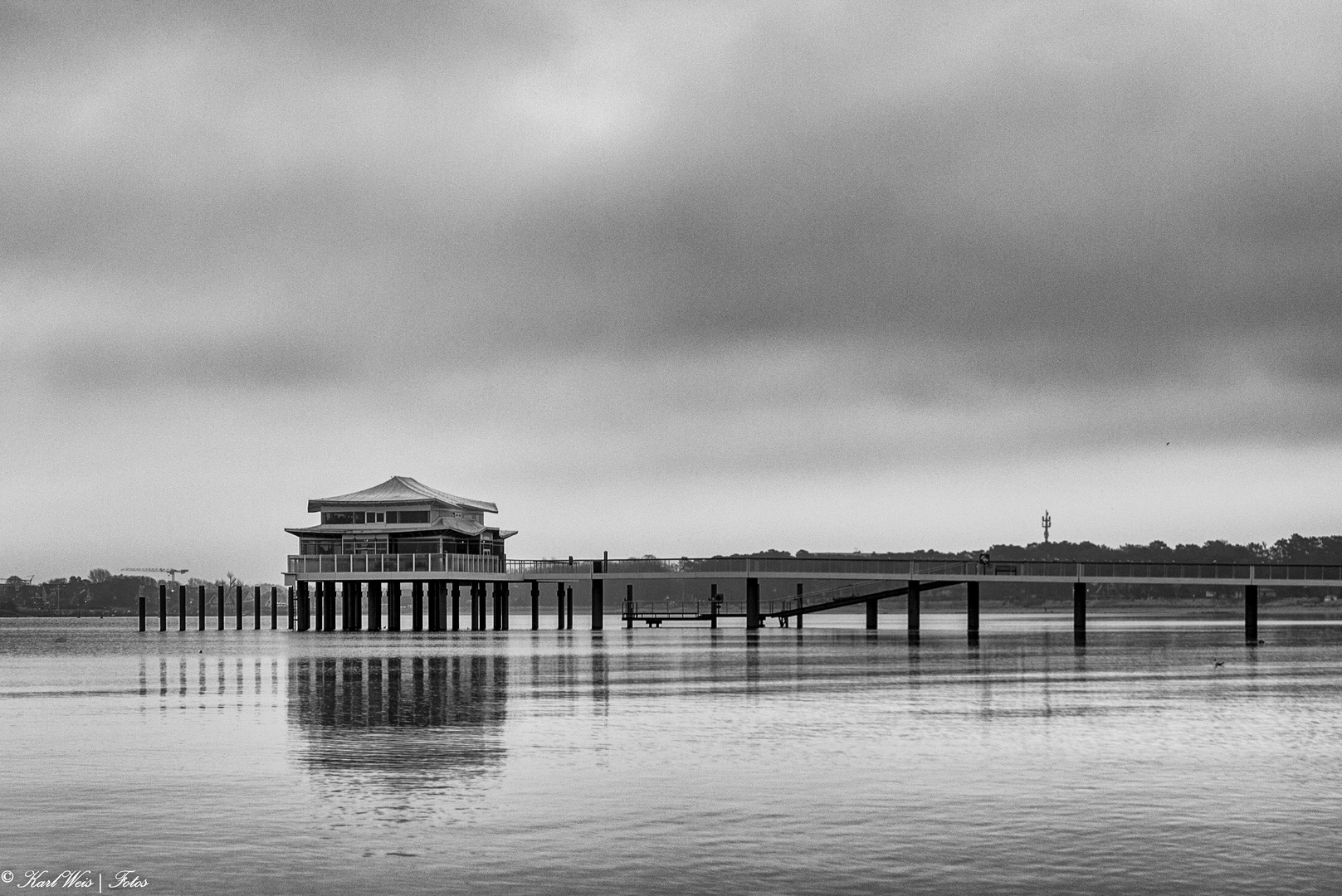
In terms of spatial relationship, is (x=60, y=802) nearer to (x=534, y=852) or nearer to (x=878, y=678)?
(x=534, y=852)

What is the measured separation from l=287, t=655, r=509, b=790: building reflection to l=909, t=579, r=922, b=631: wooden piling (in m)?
38.0

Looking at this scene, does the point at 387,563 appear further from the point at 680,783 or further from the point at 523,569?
the point at 680,783

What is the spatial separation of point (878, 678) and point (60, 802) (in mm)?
30315

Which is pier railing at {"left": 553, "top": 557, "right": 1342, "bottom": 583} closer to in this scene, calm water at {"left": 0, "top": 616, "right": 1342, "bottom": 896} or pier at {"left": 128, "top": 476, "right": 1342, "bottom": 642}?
pier at {"left": 128, "top": 476, "right": 1342, "bottom": 642}

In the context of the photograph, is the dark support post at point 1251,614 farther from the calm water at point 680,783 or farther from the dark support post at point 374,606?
the dark support post at point 374,606

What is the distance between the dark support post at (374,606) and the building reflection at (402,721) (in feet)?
153

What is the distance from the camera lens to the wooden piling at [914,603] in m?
88.8

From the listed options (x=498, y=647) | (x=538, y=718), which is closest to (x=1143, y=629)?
(x=498, y=647)

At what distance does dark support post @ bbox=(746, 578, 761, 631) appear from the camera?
92500mm

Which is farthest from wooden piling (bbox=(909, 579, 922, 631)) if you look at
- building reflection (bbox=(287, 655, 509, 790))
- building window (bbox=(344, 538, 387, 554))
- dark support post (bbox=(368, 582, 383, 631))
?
building reflection (bbox=(287, 655, 509, 790))

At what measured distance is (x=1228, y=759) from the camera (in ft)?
88.6

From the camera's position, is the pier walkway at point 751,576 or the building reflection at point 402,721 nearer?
the building reflection at point 402,721

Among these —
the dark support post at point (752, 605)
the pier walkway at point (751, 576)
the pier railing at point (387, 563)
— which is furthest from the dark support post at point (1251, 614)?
the pier railing at point (387, 563)

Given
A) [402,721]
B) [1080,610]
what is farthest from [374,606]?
[402,721]
